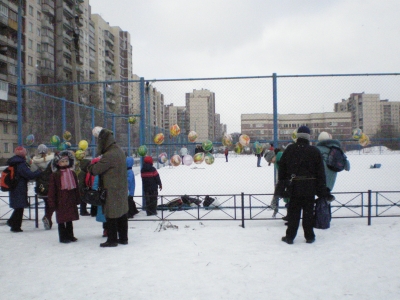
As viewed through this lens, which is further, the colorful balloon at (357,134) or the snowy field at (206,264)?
the colorful balloon at (357,134)

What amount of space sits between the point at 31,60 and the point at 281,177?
4422cm

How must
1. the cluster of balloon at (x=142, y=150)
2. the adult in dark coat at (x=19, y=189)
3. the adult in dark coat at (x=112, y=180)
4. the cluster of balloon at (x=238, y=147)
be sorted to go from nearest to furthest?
the adult in dark coat at (x=112, y=180) < the adult in dark coat at (x=19, y=189) < the cluster of balloon at (x=142, y=150) < the cluster of balloon at (x=238, y=147)

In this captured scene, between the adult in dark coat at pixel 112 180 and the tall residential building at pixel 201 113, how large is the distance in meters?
3.60

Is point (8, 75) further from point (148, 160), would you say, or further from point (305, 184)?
point (305, 184)

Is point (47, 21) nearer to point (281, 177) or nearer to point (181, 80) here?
point (181, 80)

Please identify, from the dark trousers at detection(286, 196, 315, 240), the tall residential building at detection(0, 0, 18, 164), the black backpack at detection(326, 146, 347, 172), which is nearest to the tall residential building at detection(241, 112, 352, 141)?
the black backpack at detection(326, 146, 347, 172)

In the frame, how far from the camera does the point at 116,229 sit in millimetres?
5727

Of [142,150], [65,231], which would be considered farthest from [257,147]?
[65,231]

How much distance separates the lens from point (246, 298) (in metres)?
3.69

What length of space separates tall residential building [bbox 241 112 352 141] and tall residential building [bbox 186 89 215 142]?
3.63ft

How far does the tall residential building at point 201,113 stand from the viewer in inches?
348

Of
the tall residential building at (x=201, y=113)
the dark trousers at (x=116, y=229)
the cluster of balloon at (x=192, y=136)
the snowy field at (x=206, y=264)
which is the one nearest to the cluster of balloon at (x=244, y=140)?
the tall residential building at (x=201, y=113)

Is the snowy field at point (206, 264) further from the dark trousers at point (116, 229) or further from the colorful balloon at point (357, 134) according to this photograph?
the colorful balloon at point (357, 134)

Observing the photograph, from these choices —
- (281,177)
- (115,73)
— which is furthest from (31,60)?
(281,177)
